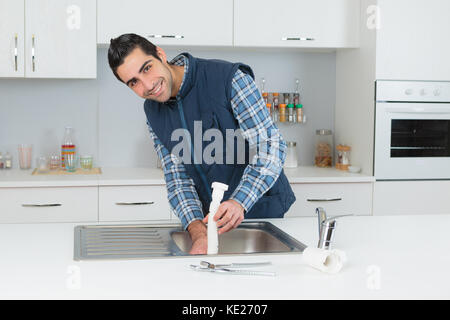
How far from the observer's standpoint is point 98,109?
3.64 m

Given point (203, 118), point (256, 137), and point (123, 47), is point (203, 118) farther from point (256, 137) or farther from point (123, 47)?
point (123, 47)

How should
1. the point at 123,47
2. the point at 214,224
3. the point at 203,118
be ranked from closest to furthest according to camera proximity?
1. the point at 214,224
2. the point at 123,47
3. the point at 203,118

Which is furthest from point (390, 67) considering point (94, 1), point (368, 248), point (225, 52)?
point (368, 248)

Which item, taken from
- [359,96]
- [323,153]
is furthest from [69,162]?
[359,96]

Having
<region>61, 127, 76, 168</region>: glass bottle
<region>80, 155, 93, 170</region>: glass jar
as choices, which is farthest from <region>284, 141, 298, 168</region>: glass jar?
<region>61, 127, 76, 168</region>: glass bottle

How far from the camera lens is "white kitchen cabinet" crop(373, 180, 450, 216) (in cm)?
332

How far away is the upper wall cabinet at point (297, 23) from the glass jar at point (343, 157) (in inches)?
24.4

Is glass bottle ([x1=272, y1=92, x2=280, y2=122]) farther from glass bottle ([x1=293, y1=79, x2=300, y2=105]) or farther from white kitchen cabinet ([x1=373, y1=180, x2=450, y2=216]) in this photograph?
white kitchen cabinet ([x1=373, y1=180, x2=450, y2=216])

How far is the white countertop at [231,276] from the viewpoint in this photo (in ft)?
3.80

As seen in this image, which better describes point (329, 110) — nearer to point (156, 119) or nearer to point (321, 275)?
point (156, 119)

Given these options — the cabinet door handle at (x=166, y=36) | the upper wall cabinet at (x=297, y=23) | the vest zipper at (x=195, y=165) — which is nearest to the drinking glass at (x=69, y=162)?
the cabinet door handle at (x=166, y=36)

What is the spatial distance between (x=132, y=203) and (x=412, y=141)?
1651 mm

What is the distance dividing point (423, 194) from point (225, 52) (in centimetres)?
150

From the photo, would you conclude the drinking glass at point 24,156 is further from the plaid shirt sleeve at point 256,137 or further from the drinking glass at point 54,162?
the plaid shirt sleeve at point 256,137
